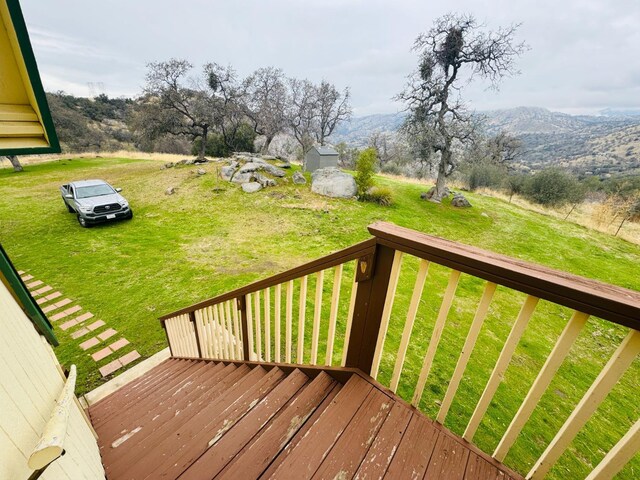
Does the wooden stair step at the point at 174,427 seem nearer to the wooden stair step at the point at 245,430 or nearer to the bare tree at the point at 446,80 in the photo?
the wooden stair step at the point at 245,430

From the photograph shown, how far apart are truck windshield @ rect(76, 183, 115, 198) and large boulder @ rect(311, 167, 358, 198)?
26.6ft

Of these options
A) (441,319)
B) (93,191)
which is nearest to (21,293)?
(441,319)

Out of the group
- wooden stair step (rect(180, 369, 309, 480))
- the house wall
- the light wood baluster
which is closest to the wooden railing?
the light wood baluster

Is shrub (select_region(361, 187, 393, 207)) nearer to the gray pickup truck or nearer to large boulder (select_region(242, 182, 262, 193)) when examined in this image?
large boulder (select_region(242, 182, 262, 193))

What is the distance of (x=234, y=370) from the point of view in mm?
2707

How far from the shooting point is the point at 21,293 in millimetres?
1462

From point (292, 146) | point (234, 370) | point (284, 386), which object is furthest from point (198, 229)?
point (292, 146)

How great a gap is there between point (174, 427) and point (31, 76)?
7.53ft

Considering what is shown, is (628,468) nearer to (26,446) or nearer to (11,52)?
(26,446)

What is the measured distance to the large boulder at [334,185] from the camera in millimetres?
12252

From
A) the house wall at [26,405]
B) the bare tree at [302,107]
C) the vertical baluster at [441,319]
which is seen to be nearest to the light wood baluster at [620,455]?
the vertical baluster at [441,319]

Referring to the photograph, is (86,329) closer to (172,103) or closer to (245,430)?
(245,430)

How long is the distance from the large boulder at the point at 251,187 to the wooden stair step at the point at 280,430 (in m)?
11.7

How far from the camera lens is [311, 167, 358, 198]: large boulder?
40.2 ft
